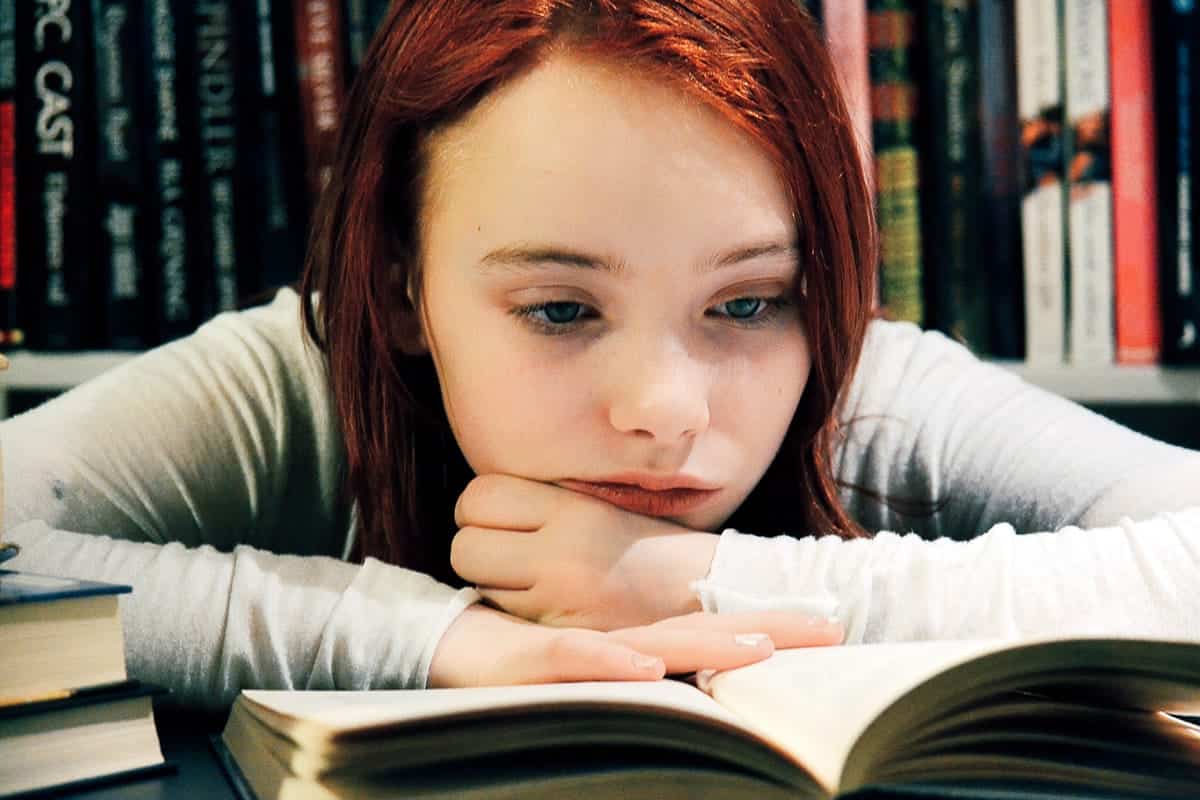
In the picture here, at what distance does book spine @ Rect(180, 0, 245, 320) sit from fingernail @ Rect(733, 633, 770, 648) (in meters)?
0.69

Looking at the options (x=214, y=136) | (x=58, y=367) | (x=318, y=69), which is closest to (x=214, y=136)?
(x=214, y=136)

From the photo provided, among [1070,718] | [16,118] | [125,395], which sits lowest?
[1070,718]

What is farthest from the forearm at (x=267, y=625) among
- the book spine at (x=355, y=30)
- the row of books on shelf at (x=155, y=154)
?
the book spine at (x=355, y=30)

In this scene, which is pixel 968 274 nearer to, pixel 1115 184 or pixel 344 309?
pixel 1115 184

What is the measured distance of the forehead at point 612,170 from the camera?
2.13 ft

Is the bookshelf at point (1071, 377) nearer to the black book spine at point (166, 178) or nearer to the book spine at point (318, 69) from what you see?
the black book spine at point (166, 178)

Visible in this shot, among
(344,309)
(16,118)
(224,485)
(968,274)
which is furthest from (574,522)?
(16,118)

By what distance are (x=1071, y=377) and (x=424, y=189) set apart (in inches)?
25.0

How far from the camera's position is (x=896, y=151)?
3.68ft

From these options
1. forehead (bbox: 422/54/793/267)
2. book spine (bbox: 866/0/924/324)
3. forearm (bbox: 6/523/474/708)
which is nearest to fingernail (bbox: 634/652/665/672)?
forearm (bbox: 6/523/474/708)

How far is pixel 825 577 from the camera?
63 cm

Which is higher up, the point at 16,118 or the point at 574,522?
the point at 16,118

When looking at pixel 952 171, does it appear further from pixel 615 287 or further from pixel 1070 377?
pixel 615 287

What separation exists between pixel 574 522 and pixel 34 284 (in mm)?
680
